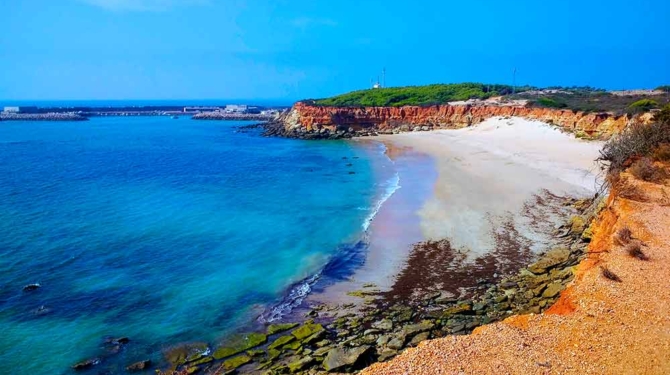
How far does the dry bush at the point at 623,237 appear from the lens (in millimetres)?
13037

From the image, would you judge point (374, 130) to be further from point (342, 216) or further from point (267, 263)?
point (267, 263)

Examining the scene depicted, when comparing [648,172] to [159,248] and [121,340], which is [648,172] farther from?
[159,248]

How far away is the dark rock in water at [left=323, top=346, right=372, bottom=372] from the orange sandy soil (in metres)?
0.79

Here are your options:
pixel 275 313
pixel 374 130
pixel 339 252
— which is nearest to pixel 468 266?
pixel 339 252

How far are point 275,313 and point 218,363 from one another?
9.57ft

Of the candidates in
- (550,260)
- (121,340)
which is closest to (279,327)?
(121,340)

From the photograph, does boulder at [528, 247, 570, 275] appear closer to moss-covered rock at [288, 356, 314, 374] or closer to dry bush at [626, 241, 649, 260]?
dry bush at [626, 241, 649, 260]

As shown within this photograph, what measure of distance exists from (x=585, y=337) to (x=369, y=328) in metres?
5.22

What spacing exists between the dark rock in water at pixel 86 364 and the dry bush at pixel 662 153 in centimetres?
2265

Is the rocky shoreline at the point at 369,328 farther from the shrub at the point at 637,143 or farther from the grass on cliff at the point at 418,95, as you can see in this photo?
the grass on cliff at the point at 418,95

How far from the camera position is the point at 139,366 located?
1135cm

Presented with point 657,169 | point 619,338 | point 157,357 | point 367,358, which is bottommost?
point 157,357

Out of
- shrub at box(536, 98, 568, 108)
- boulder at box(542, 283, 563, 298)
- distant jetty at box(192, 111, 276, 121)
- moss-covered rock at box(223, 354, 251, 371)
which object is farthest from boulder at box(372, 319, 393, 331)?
distant jetty at box(192, 111, 276, 121)

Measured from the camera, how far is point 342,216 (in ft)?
81.0
